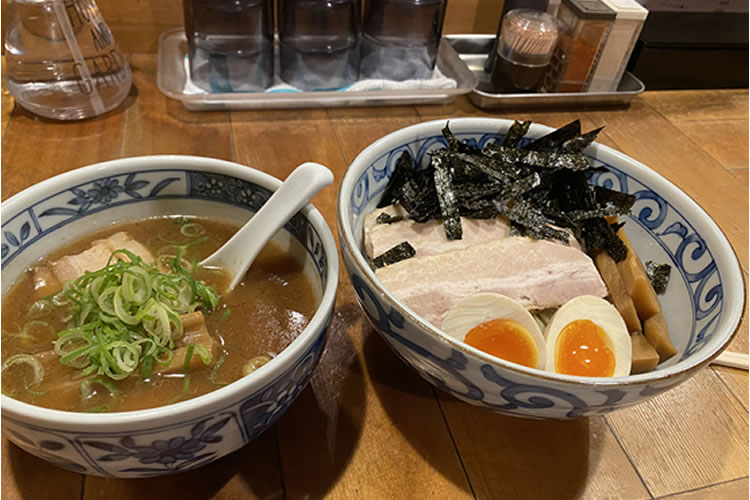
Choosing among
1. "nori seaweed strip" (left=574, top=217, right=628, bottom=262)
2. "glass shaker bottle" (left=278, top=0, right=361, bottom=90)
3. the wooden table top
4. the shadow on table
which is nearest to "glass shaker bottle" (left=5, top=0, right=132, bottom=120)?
the wooden table top

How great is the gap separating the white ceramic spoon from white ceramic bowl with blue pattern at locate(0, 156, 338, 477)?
0.9 inches

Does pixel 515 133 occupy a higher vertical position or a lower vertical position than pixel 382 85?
higher

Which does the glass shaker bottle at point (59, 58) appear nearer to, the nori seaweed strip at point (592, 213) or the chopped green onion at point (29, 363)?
the chopped green onion at point (29, 363)

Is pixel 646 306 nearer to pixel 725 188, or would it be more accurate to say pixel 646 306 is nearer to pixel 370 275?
pixel 370 275

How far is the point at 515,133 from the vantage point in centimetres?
93

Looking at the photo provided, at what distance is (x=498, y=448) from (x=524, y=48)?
109 centimetres

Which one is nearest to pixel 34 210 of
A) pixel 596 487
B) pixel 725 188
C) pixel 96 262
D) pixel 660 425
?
pixel 96 262

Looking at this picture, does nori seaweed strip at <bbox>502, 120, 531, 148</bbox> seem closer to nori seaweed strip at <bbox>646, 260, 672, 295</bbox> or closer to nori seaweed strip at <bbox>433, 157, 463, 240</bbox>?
nori seaweed strip at <bbox>433, 157, 463, 240</bbox>

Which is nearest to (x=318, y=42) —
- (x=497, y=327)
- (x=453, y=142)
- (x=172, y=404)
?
(x=453, y=142)

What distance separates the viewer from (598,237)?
35.1 inches

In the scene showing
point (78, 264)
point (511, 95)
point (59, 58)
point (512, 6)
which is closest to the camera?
point (78, 264)

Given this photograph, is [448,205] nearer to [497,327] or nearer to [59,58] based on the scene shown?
[497,327]

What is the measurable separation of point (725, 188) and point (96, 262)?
1363mm

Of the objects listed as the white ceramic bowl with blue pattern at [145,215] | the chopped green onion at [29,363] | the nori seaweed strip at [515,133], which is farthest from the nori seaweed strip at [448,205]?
the chopped green onion at [29,363]
